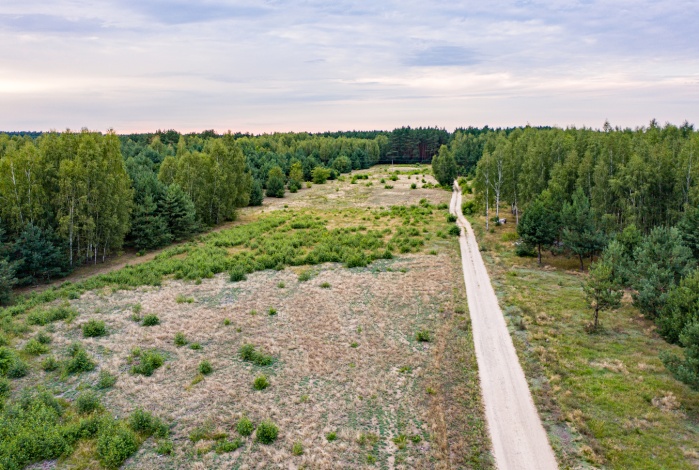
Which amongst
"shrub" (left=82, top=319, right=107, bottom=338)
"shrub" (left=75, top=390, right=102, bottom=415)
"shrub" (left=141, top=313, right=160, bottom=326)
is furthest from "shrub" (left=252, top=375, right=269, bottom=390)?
"shrub" (left=82, top=319, right=107, bottom=338)

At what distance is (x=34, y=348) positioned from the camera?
22625 mm

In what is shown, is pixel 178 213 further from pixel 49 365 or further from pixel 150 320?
pixel 49 365

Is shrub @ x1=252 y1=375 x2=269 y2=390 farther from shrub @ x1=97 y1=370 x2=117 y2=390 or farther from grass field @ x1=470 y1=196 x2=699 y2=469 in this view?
grass field @ x1=470 y1=196 x2=699 y2=469

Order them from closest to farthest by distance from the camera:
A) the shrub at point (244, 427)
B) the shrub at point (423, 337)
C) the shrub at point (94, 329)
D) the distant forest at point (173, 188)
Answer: the shrub at point (244, 427), the shrub at point (94, 329), the shrub at point (423, 337), the distant forest at point (173, 188)

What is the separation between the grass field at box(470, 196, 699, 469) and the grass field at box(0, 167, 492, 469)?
133 inches

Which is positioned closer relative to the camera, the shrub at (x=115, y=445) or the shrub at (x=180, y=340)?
the shrub at (x=115, y=445)

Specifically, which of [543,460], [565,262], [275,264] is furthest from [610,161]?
[543,460]

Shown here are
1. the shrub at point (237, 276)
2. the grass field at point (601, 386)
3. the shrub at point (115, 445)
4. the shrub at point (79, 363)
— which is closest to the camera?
the shrub at point (115, 445)

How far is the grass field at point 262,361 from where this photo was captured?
52.5 ft

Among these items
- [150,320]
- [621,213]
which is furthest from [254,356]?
[621,213]

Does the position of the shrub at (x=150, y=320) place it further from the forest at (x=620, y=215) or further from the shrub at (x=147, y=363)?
the forest at (x=620, y=215)

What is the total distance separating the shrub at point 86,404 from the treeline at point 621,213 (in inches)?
977

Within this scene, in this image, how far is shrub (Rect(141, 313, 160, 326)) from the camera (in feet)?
88.6

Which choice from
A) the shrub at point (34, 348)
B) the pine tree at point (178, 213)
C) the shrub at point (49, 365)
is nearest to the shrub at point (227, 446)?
the shrub at point (49, 365)
